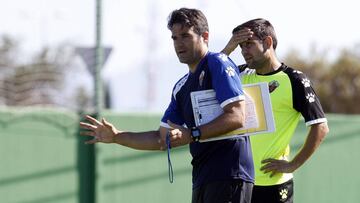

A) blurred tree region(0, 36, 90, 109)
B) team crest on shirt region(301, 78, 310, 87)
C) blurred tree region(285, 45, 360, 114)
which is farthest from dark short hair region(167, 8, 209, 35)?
→ blurred tree region(285, 45, 360, 114)

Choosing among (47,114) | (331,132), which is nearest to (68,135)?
(47,114)

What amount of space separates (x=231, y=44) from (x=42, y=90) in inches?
172

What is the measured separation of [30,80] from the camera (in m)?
10.3

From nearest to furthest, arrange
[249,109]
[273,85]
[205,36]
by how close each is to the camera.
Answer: [205,36] → [249,109] → [273,85]

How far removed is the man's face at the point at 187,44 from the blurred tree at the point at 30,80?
195 inches

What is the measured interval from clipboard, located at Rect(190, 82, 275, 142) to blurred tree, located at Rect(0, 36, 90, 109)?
451cm

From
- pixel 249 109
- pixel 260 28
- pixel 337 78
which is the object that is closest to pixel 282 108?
pixel 260 28

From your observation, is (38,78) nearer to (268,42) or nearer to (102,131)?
(268,42)

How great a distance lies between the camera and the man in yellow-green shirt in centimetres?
651

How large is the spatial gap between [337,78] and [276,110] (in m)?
35.6

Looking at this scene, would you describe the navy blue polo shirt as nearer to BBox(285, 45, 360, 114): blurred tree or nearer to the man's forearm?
the man's forearm

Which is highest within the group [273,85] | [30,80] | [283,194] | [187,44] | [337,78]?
[337,78]

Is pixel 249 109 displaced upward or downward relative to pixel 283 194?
upward

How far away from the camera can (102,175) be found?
10555 mm
